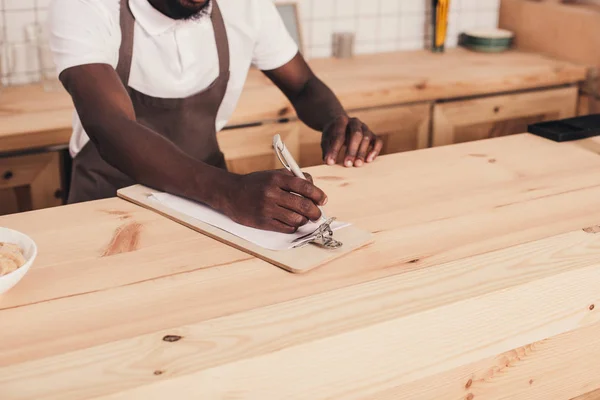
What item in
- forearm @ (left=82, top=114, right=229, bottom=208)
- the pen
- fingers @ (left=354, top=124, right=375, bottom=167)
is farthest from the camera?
fingers @ (left=354, top=124, right=375, bottom=167)

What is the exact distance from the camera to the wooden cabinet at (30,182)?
2289 mm

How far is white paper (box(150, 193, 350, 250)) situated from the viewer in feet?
4.16

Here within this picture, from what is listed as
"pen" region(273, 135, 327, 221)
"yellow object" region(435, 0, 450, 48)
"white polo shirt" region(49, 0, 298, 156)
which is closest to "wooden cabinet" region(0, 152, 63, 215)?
"white polo shirt" region(49, 0, 298, 156)

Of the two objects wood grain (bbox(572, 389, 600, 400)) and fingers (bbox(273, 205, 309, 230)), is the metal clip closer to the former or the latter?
fingers (bbox(273, 205, 309, 230))

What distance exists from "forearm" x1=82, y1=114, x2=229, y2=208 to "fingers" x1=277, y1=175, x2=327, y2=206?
12 cm

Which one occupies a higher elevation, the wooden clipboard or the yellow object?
the yellow object

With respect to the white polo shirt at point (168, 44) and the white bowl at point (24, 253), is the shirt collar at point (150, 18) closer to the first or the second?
the white polo shirt at point (168, 44)

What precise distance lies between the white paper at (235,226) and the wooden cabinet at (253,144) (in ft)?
3.73

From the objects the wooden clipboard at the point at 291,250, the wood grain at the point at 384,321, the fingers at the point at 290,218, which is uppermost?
the fingers at the point at 290,218

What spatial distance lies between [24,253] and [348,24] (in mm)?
2380

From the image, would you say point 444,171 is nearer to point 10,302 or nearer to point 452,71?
point 10,302

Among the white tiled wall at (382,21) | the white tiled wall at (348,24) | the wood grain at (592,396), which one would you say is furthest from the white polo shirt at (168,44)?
the wood grain at (592,396)

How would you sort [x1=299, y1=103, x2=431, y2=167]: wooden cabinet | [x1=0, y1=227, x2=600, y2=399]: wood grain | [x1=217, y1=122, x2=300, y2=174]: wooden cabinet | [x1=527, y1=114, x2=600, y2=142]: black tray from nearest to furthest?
[x1=0, y1=227, x2=600, y2=399]: wood grain → [x1=527, y1=114, x2=600, y2=142]: black tray → [x1=217, y1=122, x2=300, y2=174]: wooden cabinet → [x1=299, y1=103, x2=431, y2=167]: wooden cabinet

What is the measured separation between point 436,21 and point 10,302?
8.77 ft
